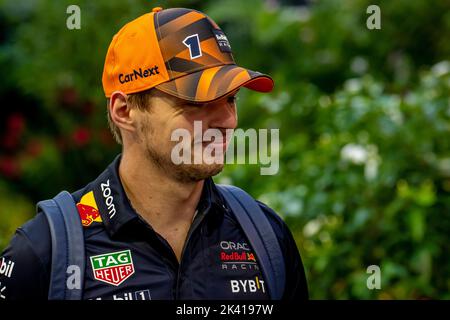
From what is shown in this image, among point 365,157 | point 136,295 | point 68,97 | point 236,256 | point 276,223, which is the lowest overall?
point 136,295

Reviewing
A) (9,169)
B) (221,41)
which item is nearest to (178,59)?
(221,41)

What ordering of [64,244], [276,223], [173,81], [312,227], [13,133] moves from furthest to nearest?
[13,133] < [312,227] < [276,223] < [173,81] < [64,244]

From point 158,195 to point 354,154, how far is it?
310cm

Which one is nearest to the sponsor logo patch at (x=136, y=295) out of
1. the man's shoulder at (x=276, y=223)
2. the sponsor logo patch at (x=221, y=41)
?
the man's shoulder at (x=276, y=223)

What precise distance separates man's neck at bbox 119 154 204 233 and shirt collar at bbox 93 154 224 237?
0.04m

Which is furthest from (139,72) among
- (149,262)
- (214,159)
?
(149,262)

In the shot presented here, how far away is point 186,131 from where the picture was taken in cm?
284

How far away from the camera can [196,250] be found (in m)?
2.94

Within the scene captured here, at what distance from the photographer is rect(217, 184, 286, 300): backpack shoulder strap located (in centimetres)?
294

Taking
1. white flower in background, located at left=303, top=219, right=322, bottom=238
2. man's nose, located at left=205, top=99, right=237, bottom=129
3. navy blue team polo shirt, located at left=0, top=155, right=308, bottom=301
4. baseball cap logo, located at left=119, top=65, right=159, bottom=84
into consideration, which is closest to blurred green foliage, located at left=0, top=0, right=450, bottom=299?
white flower in background, located at left=303, top=219, right=322, bottom=238

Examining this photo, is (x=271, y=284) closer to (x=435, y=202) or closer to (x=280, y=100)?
(x=435, y=202)

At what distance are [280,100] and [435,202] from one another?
186cm

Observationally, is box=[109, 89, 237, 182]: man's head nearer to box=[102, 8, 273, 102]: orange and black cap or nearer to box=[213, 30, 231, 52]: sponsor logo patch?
box=[102, 8, 273, 102]: orange and black cap

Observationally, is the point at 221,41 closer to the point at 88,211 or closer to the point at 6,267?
the point at 88,211
